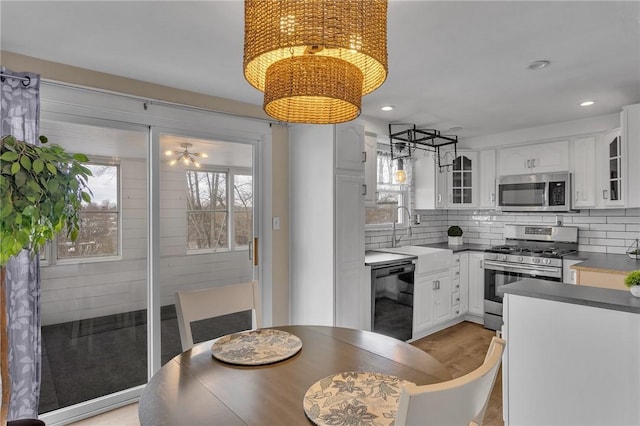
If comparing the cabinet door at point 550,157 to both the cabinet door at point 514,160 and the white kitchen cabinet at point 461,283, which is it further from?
the white kitchen cabinet at point 461,283

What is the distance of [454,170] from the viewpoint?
180 inches

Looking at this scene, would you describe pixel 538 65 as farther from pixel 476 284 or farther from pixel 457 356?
pixel 476 284

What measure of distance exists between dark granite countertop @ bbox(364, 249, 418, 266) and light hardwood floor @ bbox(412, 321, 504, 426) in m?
0.91

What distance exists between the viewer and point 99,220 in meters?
2.52

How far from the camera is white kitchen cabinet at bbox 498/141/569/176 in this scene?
12.5 feet

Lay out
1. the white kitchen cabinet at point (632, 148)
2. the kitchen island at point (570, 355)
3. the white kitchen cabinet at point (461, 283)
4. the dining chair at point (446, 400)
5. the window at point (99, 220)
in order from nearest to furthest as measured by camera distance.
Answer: the dining chair at point (446, 400) → the kitchen island at point (570, 355) → the window at point (99, 220) → the white kitchen cabinet at point (632, 148) → the white kitchen cabinet at point (461, 283)

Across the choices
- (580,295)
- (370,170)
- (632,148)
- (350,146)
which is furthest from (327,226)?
(632,148)

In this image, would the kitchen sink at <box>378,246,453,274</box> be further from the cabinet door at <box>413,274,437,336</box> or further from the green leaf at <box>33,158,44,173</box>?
the green leaf at <box>33,158,44,173</box>

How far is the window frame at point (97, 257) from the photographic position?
2355 millimetres

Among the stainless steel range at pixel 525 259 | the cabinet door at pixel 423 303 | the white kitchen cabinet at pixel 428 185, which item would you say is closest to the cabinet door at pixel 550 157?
the stainless steel range at pixel 525 259

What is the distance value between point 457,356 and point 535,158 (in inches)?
92.2

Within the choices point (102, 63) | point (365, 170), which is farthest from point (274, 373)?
point (365, 170)

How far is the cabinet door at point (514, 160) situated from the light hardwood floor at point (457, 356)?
186 centimetres

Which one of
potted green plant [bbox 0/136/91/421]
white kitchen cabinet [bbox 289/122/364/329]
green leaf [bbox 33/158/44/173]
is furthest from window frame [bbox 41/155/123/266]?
white kitchen cabinet [bbox 289/122/364/329]
